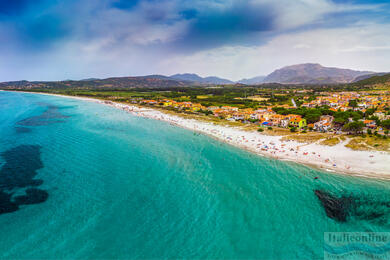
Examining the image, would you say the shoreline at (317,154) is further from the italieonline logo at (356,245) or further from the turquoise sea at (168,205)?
the italieonline logo at (356,245)

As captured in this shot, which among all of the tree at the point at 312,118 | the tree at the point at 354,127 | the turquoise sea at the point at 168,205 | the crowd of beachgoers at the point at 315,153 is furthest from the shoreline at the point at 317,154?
the tree at the point at 312,118

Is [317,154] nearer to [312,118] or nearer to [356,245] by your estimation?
[356,245]

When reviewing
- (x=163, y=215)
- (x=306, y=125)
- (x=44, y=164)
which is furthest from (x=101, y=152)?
(x=306, y=125)

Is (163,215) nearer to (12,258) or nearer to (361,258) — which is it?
(12,258)

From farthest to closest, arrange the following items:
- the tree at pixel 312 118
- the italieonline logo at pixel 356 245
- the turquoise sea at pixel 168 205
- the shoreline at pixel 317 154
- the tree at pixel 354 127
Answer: the tree at pixel 312 118
the tree at pixel 354 127
the shoreline at pixel 317 154
the turquoise sea at pixel 168 205
the italieonline logo at pixel 356 245

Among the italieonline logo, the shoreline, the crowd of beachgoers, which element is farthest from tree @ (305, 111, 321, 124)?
the italieonline logo
